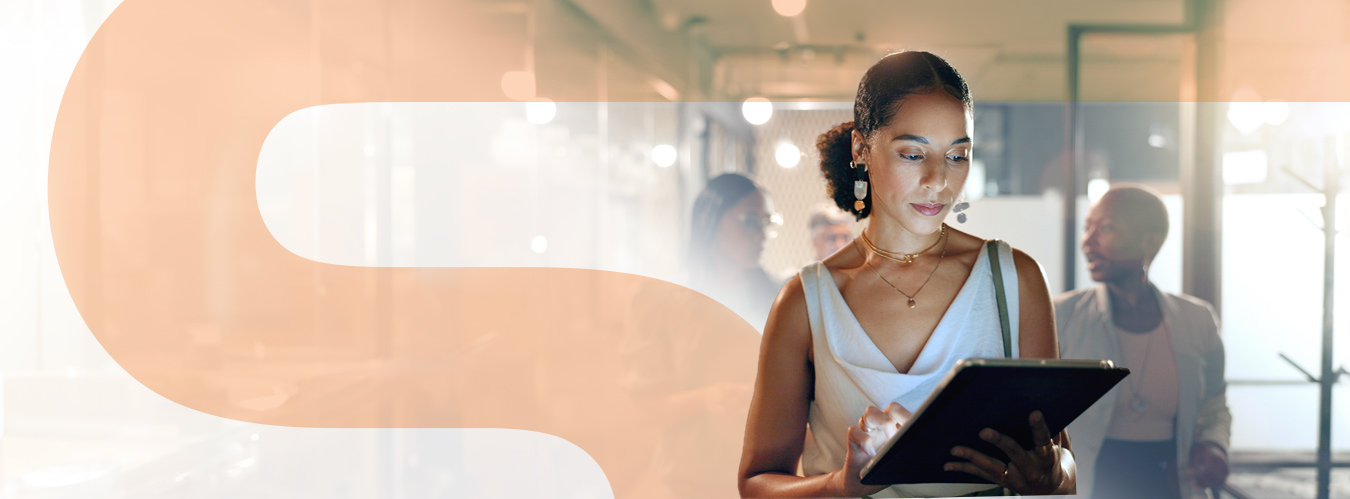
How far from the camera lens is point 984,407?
39.7 inches

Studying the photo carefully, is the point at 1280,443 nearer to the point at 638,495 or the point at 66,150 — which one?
the point at 638,495

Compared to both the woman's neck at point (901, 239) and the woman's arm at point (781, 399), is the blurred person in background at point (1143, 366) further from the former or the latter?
the woman's arm at point (781, 399)

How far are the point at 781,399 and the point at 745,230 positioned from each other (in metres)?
0.64

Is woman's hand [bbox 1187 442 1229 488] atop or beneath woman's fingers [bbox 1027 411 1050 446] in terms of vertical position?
beneath

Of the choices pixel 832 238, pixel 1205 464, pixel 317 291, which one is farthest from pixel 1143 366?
pixel 317 291

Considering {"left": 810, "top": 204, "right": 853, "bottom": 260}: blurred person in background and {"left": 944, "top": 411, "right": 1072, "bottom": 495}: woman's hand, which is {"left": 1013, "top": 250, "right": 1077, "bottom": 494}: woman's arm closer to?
{"left": 944, "top": 411, "right": 1072, "bottom": 495}: woman's hand

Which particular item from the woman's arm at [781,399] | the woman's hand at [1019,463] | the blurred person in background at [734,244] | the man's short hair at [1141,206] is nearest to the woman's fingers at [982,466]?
the woman's hand at [1019,463]

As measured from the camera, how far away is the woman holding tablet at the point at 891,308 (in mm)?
1218

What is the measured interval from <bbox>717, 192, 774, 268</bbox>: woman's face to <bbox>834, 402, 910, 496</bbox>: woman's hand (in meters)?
0.76

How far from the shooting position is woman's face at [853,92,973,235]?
1.21 m

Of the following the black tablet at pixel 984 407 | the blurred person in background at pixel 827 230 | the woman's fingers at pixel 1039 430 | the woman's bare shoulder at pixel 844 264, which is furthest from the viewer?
the blurred person in background at pixel 827 230

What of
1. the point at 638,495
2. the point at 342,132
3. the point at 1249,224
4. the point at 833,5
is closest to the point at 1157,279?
the point at 1249,224

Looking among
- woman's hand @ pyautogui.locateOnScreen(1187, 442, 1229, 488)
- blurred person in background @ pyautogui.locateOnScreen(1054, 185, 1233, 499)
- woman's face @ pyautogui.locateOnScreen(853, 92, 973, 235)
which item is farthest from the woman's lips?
woman's hand @ pyautogui.locateOnScreen(1187, 442, 1229, 488)

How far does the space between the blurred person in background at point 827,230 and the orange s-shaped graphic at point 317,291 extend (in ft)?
1.03
